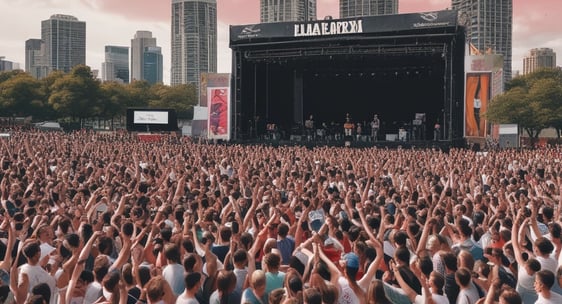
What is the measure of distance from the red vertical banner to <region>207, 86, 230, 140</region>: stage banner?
13.7 meters

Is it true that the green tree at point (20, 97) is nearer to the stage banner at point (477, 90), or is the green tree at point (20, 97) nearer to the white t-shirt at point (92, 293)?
the stage banner at point (477, 90)

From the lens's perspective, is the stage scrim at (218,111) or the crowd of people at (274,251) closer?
the crowd of people at (274,251)

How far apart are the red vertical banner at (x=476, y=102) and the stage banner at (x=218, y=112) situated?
540 inches

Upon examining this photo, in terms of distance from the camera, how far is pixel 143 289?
5754 millimetres

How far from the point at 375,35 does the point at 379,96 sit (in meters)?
11.2

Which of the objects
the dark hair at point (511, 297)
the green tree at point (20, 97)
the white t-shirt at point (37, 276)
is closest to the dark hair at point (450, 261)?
the dark hair at point (511, 297)

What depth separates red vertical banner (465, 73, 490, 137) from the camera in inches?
1409

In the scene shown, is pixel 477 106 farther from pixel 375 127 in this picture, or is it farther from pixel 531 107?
pixel 531 107

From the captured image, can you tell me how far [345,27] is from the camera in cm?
3191

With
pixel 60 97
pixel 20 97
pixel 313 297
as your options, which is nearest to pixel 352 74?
pixel 313 297

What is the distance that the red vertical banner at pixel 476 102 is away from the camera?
35.8 metres

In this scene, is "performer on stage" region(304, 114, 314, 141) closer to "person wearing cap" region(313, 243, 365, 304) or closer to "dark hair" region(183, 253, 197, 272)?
"person wearing cap" region(313, 243, 365, 304)

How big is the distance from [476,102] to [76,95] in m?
64.3

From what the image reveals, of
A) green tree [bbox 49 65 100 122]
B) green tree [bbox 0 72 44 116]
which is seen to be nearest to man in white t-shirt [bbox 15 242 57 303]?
green tree [bbox 49 65 100 122]
